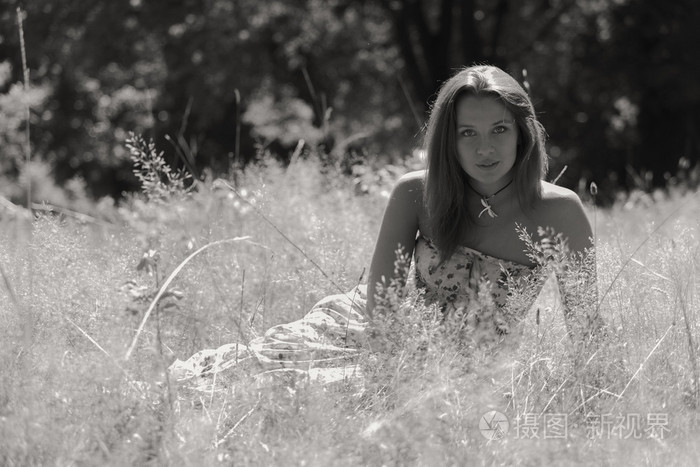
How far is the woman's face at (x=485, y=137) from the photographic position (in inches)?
114

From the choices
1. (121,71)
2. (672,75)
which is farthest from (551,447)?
(121,71)

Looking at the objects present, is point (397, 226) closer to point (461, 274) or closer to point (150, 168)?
point (461, 274)

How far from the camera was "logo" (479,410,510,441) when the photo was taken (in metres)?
2.08

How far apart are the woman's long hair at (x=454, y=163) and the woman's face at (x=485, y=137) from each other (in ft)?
0.11

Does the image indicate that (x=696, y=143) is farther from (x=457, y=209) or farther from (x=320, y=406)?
(x=320, y=406)

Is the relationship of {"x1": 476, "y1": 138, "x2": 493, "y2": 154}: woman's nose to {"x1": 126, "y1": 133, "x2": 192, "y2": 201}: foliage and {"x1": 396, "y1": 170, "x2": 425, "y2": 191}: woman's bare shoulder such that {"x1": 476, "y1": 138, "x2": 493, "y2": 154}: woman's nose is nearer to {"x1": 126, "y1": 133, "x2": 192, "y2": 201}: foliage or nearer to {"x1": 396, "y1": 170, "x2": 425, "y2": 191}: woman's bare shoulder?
{"x1": 396, "y1": 170, "x2": 425, "y2": 191}: woman's bare shoulder

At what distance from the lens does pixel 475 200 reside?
3109 mm

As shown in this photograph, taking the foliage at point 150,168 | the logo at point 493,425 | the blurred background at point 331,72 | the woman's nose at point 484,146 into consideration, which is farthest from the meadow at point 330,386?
the blurred background at point 331,72

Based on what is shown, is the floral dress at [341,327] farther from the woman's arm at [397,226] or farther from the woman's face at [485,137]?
the woman's face at [485,137]

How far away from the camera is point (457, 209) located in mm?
3035

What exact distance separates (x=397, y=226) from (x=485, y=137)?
0.42 metres

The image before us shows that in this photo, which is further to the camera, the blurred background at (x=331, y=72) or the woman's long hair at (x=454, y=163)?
the blurred background at (x=331, y=72)

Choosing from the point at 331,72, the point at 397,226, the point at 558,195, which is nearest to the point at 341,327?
the point at 397,226

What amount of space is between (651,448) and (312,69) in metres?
13.2
